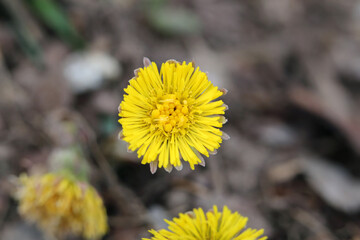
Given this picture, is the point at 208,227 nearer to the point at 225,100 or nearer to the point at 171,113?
the point at 171,113

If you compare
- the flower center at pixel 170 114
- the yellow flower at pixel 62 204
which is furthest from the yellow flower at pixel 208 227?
the yellow flower at pixel 62 204

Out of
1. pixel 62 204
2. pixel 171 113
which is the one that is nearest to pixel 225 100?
pixel 171 113

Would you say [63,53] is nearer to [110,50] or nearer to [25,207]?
[110,50]

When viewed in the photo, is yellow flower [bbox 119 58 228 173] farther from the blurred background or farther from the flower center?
the blurred background

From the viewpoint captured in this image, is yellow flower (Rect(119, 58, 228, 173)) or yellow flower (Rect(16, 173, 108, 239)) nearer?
yellow flower (Rect(119, 58, 228, 173))

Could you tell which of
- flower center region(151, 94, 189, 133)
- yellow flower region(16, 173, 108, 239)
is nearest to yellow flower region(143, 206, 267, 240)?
flower center region(151, 94, 189, 133)

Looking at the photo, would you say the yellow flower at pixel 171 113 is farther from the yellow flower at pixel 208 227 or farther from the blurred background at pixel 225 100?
the blurred background at pixel 225 100
